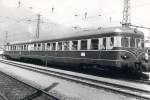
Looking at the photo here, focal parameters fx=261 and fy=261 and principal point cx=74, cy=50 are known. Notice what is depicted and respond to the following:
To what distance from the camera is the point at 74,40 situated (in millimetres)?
19656

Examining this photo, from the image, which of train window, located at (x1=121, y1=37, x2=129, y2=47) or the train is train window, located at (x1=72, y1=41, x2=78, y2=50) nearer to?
the train

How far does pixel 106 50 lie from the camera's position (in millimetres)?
16172

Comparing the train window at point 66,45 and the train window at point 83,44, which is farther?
the train window at point 66,45

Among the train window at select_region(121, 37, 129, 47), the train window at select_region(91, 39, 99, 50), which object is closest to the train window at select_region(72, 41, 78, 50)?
the train window at select_region(91, 39, 99, 50)

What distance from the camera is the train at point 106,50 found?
1576 cm

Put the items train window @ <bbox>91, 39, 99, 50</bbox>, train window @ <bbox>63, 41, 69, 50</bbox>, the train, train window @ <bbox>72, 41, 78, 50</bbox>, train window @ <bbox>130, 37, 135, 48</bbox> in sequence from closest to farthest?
the train
train window @ <bbox>130, 37, 135, 48</bbox>
train window @ <bbox>91, 39, 99, 50</bbox>
train window @ <bbox>72, 41, 78, 50</bbox>
train window @ <bbox>63, 41, 69, 50</bbox>

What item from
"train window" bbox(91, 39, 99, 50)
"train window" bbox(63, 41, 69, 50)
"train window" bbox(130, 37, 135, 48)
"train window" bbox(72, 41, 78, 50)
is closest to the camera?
"train window" bbox(130, 37, 135, 48)

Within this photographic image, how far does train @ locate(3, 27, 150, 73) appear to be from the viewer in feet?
51.7

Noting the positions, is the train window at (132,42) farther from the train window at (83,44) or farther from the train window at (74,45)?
the train window at (74,45)

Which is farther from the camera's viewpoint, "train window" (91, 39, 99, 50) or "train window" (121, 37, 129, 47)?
"train window" (91, 39, 99, 50)

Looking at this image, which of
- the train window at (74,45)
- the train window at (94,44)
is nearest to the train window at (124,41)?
the train window at (94,44)

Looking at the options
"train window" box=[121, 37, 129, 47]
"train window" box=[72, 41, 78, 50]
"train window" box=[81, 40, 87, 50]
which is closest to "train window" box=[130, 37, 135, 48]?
"train window" box=[121, 37, 129, 47]

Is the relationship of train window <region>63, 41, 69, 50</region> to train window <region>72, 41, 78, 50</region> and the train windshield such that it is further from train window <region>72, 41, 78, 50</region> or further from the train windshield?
the train windshield

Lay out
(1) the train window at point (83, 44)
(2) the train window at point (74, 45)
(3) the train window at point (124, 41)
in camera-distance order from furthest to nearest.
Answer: (2) the train window at point (74, 45)
(1) the train window at point (83, 44)
(3) the train window at point (124, 41)
